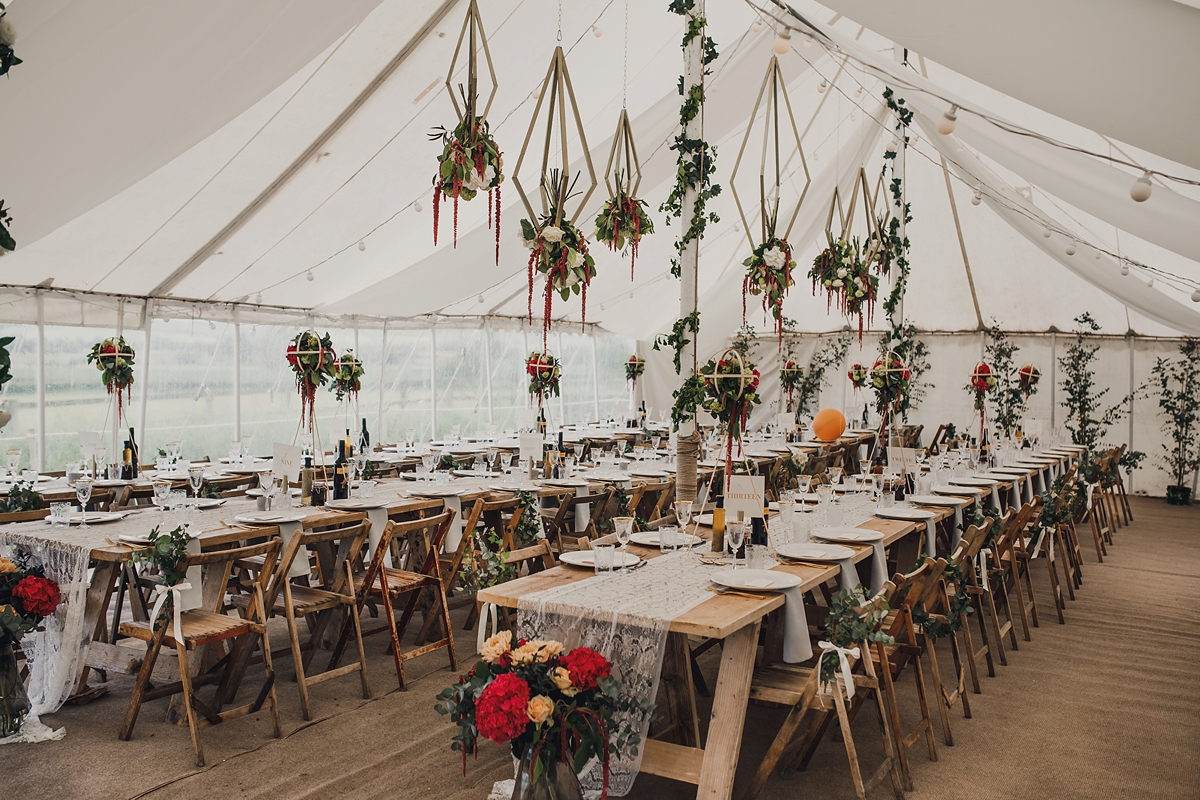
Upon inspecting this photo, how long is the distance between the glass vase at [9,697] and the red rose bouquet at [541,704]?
227 centimetres

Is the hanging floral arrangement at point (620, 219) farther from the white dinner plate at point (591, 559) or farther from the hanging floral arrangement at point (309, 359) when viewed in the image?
the white dinner plate at point (591, 559)

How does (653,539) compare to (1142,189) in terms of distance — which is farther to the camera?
(1142,189)

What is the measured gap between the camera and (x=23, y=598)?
3670mm

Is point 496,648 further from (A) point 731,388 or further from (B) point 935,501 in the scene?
(B) point 935,501

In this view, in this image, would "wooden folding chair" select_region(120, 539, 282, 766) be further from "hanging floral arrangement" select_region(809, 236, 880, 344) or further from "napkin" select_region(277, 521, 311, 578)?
"hanging floral arrangement" select_region(809, 236, 880, 344)

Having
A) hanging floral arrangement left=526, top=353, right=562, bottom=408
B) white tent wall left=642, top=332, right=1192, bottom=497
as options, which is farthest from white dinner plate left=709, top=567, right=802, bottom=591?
white tent wall left=642, top=332, right=1192, bottom=497

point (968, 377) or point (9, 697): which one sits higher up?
point (968, 377)

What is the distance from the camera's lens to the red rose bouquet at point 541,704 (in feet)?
8.10

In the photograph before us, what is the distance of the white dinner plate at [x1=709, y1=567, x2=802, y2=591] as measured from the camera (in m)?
3.05

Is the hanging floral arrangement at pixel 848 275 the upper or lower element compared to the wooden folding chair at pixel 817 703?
upper

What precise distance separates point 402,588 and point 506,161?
447 cm

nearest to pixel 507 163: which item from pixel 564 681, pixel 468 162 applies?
pixel 468 162

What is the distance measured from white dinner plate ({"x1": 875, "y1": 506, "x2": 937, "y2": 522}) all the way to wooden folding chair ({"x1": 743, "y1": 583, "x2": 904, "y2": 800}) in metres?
1.60

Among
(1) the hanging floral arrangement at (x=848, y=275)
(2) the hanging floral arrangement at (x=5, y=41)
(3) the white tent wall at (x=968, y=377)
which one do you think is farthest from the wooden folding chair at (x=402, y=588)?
(3) the white tent wall at (x=968, y=377)
